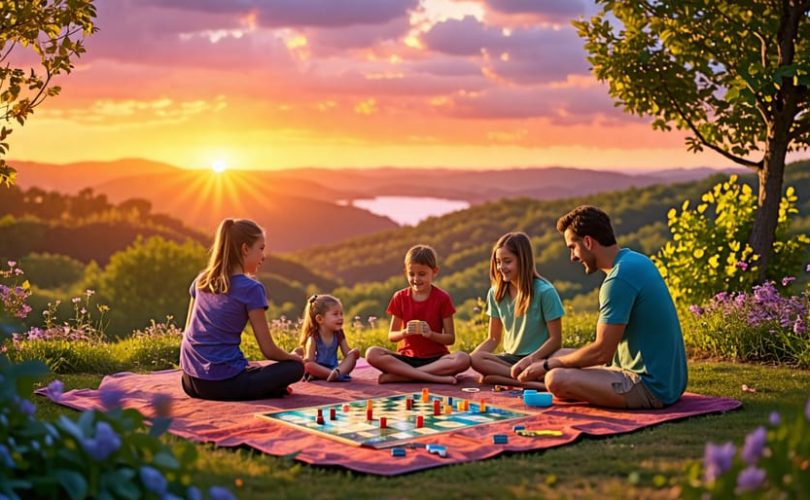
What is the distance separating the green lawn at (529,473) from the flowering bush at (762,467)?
0.20 m

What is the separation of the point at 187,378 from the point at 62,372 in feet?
9.01

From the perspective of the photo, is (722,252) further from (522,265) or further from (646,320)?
(646,320)

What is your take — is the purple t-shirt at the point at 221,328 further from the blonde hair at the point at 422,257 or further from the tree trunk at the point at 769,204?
the tree trunk at the point at 769,204

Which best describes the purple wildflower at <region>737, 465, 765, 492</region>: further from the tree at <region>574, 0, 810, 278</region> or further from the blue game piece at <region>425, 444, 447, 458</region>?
the tree at <region>574, 0, 810, 278</region>

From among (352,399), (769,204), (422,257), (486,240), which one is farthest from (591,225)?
(486,240)

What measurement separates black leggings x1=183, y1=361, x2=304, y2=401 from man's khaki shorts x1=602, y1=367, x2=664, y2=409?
2.84 metres

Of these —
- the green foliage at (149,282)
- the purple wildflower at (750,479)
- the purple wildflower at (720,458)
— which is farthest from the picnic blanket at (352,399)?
the green foliage at (149,282)

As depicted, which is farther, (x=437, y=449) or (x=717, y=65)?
(x=717, y=65)

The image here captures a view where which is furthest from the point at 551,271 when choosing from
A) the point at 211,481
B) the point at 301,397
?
the point at 211,481

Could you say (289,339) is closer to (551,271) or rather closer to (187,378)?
(187,378)

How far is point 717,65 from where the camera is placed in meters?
13.1

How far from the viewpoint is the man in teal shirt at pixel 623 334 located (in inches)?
301

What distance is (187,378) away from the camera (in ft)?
28.1

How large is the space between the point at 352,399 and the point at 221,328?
132 centimetres
